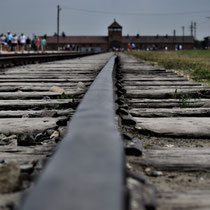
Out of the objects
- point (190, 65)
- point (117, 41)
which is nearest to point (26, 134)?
point (190, 65)

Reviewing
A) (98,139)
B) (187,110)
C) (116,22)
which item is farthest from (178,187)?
(116,22)

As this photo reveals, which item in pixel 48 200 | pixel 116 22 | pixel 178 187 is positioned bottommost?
pixel 178 187

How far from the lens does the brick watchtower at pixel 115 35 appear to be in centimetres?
11688

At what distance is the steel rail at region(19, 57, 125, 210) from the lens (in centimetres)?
56

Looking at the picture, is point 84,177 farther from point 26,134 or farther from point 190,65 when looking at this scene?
point 190,65

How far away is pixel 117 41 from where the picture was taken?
118 metres

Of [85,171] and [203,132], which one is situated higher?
[85,171]

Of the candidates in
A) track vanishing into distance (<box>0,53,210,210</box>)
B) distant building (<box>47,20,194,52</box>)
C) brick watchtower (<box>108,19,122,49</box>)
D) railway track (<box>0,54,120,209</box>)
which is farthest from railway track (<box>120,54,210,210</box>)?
brick watchtower (<box>108,19,122,49</box>)

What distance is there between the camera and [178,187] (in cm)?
113

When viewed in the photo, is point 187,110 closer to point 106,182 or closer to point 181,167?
point 181,167

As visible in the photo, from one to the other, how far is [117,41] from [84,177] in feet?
391

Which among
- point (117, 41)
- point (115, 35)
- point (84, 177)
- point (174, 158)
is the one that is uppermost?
point (115, 35)

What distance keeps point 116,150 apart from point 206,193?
395mm

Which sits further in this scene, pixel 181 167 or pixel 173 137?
pixel 173 137
